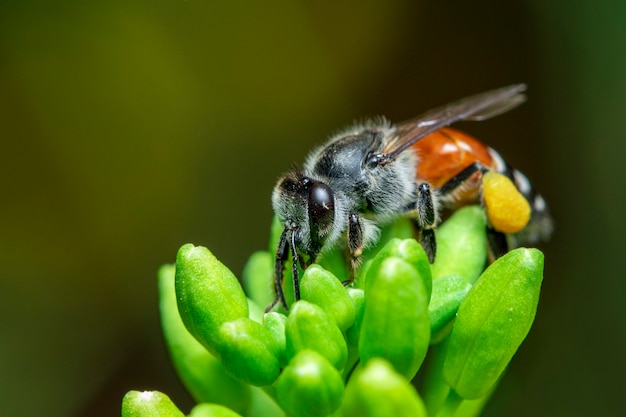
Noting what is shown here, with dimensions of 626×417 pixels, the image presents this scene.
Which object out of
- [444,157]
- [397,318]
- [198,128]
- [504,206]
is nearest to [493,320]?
[397,318]

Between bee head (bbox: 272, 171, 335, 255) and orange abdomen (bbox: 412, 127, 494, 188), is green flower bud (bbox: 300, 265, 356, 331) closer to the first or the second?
bee head (bbox: 272, 171, 335, 255)

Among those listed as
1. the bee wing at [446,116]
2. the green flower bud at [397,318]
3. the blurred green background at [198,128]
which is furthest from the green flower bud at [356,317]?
the blurred green background at [198,128]

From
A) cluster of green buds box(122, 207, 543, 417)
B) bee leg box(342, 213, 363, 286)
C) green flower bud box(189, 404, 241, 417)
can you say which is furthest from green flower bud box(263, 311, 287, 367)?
bee leg box(342, 213, 363, 286)

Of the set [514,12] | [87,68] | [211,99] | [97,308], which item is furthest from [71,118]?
[514,12]

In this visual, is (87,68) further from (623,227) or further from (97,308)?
(623,227)

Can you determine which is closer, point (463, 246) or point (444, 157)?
point (463, 246)

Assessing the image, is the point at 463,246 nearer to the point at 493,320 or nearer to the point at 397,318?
the point at 493,320
